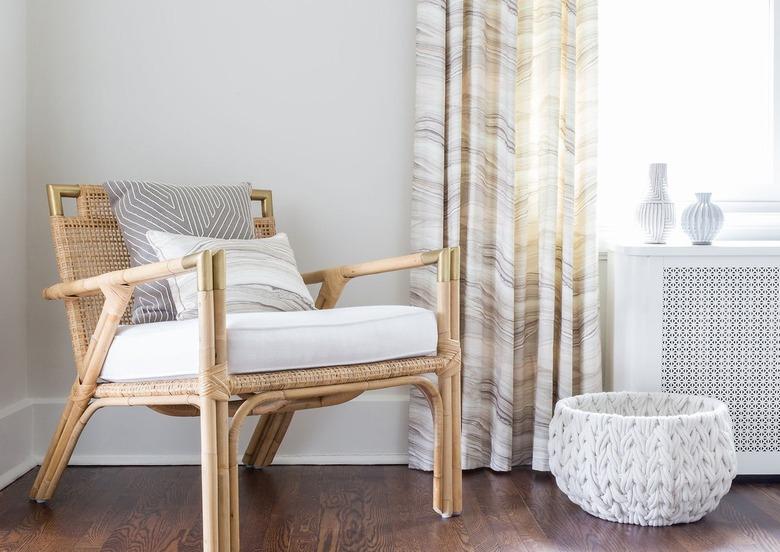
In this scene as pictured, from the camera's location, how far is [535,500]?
206 cm

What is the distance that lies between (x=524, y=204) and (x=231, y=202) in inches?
32.6

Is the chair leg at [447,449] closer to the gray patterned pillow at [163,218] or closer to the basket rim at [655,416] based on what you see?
the basket rim at [655,416]

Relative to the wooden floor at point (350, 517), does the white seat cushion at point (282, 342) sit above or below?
above

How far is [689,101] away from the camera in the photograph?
2.67 m

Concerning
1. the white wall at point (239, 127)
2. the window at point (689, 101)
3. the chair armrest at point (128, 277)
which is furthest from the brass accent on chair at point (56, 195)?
the window at point (689, 101)

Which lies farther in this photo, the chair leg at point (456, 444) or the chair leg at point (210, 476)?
the chair leg at point (456, 444)

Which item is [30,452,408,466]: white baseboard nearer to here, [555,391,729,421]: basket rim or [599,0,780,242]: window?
[555,391,729,421]: basket rim

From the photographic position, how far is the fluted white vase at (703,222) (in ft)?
7.46

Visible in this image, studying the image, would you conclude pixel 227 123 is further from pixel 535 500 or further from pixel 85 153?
pixel 535 500

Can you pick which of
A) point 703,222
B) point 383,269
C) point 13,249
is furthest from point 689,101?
point 13,249

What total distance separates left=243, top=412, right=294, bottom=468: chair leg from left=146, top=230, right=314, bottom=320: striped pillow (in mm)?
388

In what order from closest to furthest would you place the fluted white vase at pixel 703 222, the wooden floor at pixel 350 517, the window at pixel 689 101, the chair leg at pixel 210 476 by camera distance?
the chair leg at pixel 210 476
the wooden floor at pixel 350 517
the fluted white vase at pixel 703 222
the window at pixel 689 101

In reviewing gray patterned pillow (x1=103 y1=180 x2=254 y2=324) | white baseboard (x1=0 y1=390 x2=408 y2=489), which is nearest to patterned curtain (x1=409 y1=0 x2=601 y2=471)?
white baseboard (x1=0 y1=390 x2=408 y2=489)

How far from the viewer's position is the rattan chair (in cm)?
149
